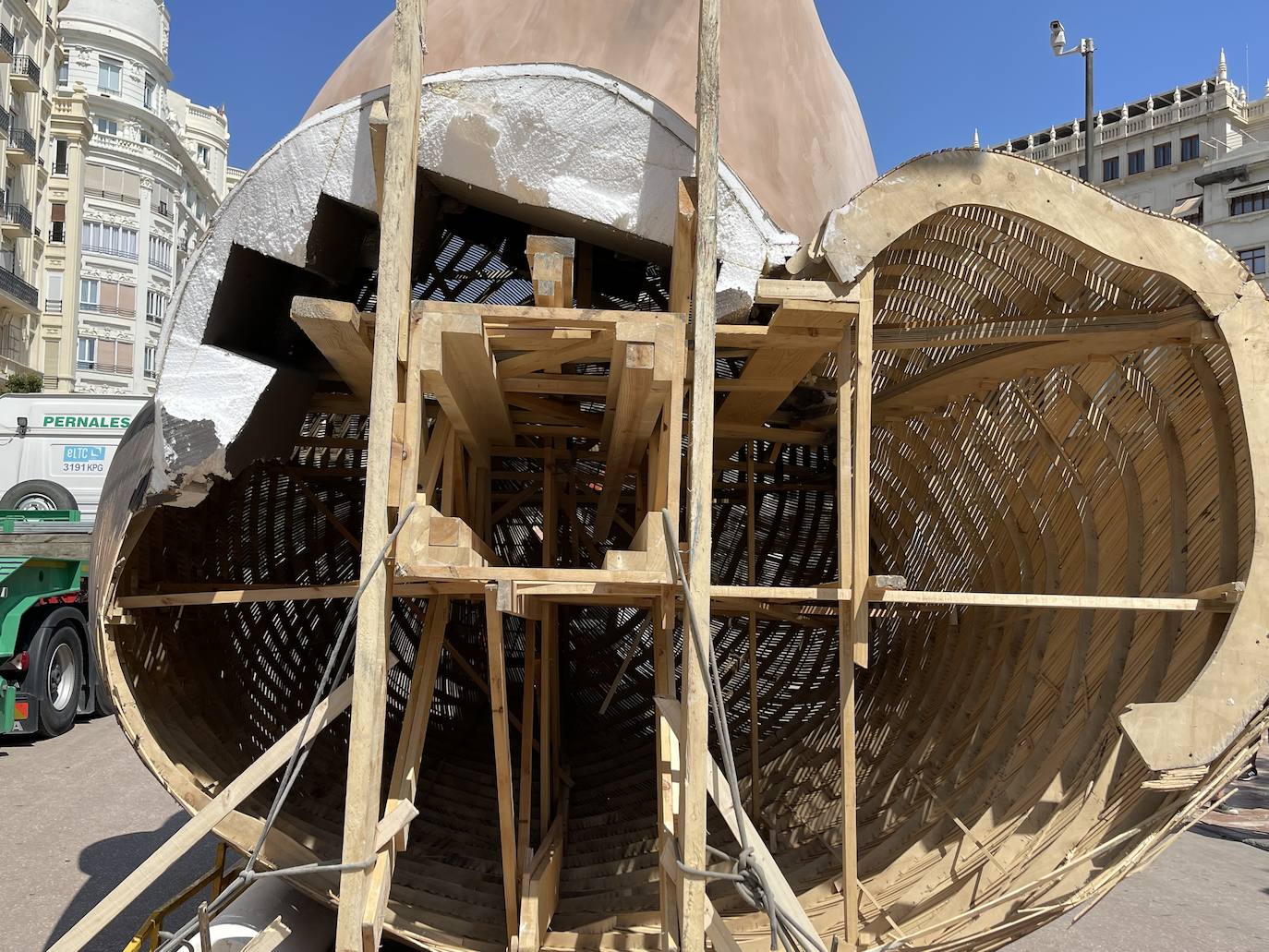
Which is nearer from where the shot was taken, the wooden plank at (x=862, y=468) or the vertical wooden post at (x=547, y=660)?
the wooden plank at (x=862, y=468)

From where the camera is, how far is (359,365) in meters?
3.88

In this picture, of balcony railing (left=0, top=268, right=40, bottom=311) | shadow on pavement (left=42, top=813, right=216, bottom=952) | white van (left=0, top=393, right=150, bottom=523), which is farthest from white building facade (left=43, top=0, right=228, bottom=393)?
shadow on pavement (left=42, top=813, right=216, bottom=952)

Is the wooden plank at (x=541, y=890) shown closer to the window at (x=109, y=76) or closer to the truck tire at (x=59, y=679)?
the truck tire at (x=59, y=679)

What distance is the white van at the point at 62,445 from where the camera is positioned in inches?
508

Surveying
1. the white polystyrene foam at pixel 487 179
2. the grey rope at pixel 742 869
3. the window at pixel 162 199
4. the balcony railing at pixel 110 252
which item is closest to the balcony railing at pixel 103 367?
the balcony railing at pixel 110 252

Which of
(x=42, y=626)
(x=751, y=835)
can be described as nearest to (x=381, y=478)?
(x=751, y=835)

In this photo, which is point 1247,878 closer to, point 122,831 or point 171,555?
point 171,555

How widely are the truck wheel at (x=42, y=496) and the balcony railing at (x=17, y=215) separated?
18.9 m

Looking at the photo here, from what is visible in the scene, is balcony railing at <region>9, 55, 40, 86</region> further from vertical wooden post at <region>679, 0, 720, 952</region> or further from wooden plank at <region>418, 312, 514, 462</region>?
vertical wooden post at <region>679, 0, 720, 952</region>

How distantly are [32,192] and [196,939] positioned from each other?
3129 centimetres

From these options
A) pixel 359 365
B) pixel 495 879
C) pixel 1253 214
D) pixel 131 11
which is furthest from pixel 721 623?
pixel 131 11

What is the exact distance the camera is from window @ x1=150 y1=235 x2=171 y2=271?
119 ft

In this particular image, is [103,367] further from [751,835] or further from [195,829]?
[751,835]

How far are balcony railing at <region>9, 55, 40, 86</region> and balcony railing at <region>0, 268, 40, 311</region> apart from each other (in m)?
5.10
